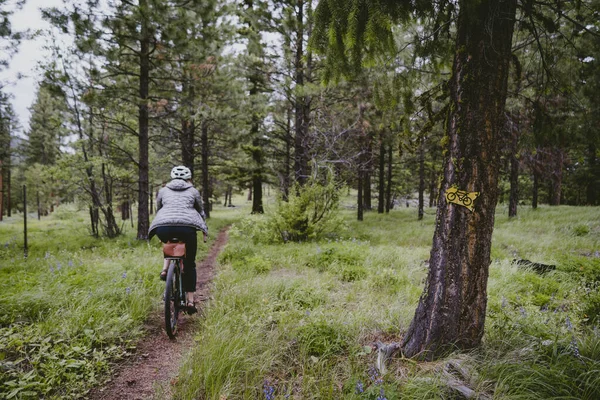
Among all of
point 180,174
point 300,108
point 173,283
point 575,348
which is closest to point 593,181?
point 300,108

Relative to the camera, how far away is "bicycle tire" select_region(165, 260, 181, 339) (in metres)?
3.45

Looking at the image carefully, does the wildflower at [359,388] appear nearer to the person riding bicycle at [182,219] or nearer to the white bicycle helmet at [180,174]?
the person riding bicycle at [182,219]

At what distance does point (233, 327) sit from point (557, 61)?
4.69m

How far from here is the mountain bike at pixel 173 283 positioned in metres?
3.49

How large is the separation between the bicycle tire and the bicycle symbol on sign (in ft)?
10.7

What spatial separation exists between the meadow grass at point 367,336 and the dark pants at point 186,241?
49cm

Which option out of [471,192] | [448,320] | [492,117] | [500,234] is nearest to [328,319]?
[448,320]

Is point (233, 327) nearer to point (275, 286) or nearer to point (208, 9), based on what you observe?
point (275, 286)

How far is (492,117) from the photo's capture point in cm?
230

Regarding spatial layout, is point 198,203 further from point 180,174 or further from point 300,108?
point 300,108

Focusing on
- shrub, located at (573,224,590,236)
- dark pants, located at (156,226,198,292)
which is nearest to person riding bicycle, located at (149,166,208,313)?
dark pants, located at (156,226,198,292)

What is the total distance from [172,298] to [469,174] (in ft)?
12.1

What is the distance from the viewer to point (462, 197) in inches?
92.6

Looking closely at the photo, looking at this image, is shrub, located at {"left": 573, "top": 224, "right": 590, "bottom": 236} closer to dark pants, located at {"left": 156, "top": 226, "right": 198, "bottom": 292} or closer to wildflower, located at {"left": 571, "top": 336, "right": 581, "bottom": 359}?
wildflower, located at {"left": 571, "top": 336, "right": 581, "bottom": 359}
